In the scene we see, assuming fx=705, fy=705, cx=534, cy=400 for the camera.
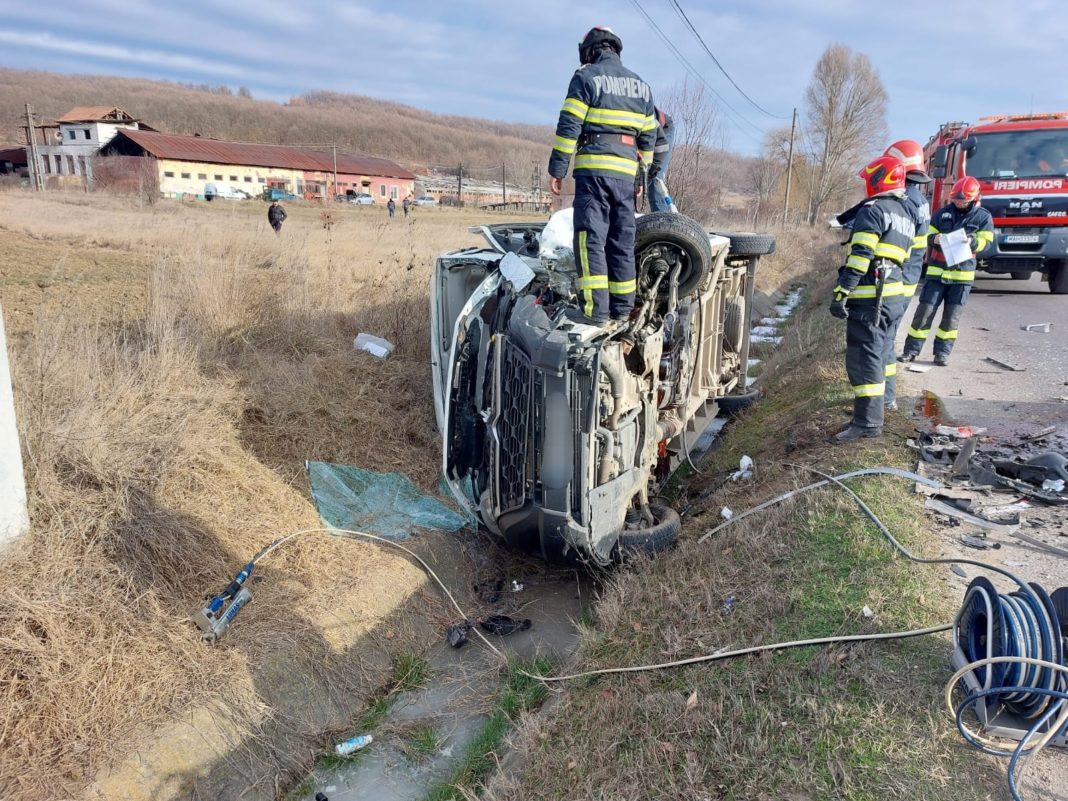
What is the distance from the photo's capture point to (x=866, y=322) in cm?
429

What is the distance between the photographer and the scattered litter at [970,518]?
340cm

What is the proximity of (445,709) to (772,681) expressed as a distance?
1.78 meters

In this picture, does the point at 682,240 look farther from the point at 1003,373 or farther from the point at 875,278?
the point at 1003,373

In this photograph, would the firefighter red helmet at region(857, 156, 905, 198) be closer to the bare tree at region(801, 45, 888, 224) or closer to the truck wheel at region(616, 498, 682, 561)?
the truck wheel at region(616, 498, 682, 561)

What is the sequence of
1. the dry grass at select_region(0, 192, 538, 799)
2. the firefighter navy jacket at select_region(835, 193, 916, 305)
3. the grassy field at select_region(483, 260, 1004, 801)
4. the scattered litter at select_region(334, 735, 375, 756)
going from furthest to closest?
the firefighter navy jacket at select_region(835, 193, 916, 305)
the scattered litter at select_region(334, 735, 375, 756)
the dry grass at select_region(0, 192, 538, 799)
the grassy field at select_region(483, 260, 1004, 801)

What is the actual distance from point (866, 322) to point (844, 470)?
94 cm

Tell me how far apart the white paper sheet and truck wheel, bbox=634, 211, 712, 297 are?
3540mm

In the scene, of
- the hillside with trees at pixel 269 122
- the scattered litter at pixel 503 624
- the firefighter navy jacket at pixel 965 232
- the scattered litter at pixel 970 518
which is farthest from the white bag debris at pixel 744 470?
the hillside with trees at pixel 269 122

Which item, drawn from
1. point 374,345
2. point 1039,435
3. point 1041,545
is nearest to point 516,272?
point 1041,545

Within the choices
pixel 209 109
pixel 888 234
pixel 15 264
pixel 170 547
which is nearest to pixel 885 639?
pixel 888 234

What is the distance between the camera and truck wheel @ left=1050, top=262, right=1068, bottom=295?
9992 mm

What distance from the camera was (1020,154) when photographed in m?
9.86

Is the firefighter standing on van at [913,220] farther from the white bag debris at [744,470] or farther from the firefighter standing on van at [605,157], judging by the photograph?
the firefighter standing on van at [605,157]

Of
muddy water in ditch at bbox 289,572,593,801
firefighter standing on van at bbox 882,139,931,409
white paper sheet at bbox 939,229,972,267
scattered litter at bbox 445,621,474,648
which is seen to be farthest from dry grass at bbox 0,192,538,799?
white paper sheet at bbox 939,229,972,267
